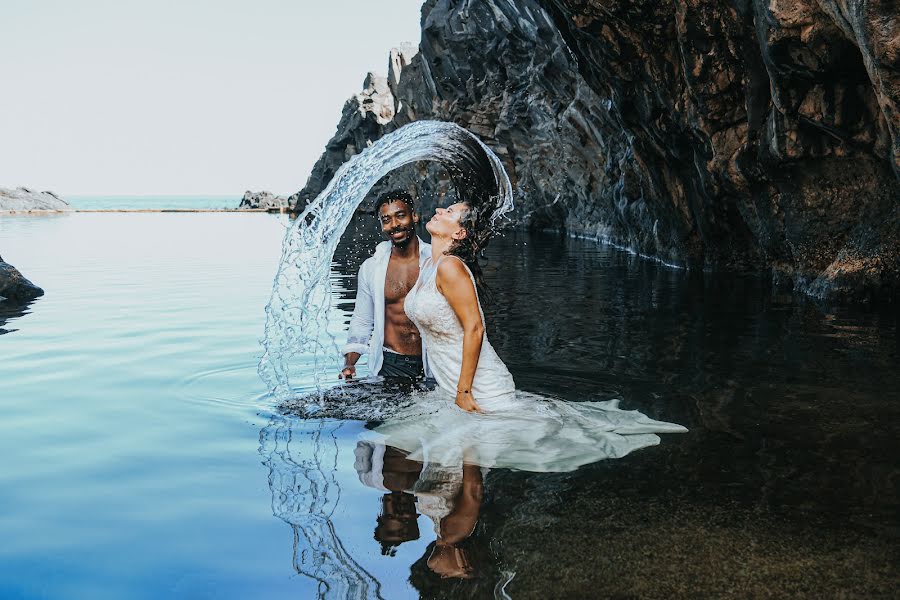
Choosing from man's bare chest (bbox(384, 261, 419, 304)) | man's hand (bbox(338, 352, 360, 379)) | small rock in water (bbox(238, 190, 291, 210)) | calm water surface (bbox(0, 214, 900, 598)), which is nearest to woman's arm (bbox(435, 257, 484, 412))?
calm water surface (bbox(0, 214, 900, 598))

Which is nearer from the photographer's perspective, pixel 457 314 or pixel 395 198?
pixel 457 314

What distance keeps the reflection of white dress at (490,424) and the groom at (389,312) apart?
876 mm

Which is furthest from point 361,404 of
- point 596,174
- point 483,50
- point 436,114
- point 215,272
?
point 436,114

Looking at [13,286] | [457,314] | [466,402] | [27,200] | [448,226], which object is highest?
[27,200]

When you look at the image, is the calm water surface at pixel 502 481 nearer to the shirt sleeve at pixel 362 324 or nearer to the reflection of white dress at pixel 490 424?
the reflection of white dress at pixel 490 424

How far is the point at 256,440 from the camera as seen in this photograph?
6.27 meters

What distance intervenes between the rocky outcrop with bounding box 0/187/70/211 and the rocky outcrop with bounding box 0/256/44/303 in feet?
221

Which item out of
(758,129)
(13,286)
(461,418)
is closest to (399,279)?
(461,418)

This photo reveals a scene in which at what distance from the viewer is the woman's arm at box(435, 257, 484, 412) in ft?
18.6

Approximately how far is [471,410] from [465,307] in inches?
32.1

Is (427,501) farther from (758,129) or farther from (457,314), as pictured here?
(758,129)

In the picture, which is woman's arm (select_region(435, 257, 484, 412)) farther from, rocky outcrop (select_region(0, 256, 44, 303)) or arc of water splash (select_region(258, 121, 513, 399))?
rocky outcrop (select_region(0, 256, 44, 303))

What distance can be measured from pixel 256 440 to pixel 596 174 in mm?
26247

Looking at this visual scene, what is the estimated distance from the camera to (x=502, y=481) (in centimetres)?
500
